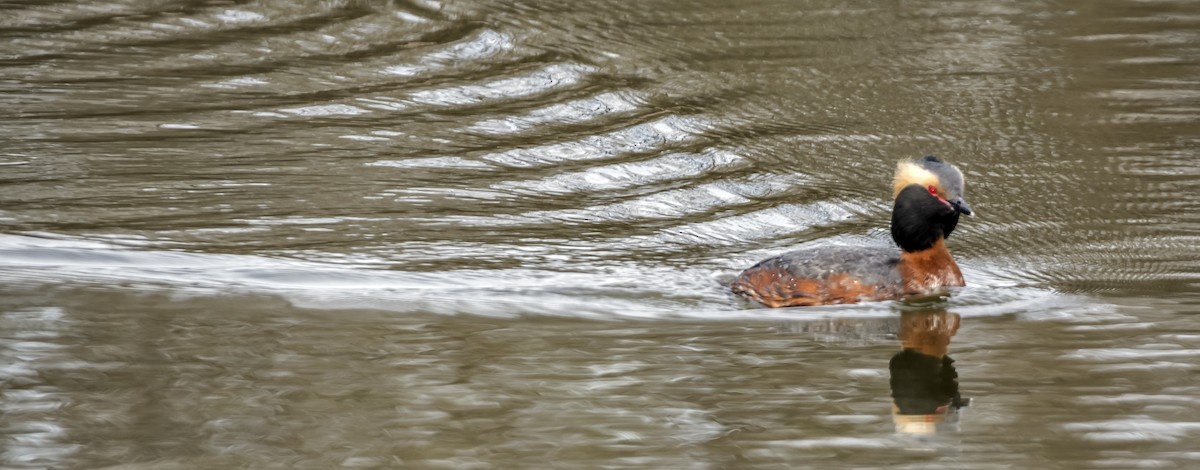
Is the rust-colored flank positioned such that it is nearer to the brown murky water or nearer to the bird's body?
the bird's body

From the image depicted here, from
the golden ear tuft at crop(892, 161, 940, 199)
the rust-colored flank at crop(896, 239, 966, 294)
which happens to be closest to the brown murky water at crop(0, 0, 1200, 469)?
the rust-colored flank at crop(896, 239, 966, 294)

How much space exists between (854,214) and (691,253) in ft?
4.34

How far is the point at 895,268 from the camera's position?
8383 millimetres

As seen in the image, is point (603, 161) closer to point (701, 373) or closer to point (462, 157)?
point (462, 157)

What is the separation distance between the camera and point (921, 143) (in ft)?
36.9

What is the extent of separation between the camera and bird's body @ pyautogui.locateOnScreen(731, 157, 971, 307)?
326 inches

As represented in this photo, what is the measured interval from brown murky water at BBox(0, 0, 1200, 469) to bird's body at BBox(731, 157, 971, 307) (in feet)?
0.41

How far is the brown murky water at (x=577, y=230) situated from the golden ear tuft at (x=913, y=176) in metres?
0.66

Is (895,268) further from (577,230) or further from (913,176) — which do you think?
(577,230)

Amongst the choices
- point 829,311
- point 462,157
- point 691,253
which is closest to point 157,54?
point 462,157

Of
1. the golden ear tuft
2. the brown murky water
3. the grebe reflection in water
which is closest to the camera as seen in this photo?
the brown murky water

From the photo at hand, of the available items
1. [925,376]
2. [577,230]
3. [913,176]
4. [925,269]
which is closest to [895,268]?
[925,269]

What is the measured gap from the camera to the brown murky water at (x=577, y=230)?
6.25m

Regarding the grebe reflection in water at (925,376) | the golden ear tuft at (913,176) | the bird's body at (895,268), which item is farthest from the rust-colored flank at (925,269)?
the golden ear tuft at (913,176)
